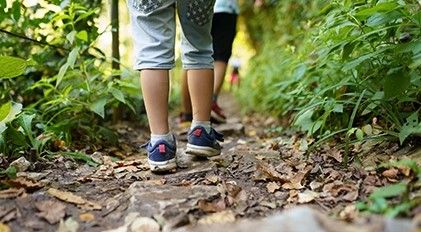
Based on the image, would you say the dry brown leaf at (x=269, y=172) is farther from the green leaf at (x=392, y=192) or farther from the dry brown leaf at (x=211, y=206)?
the green leaf at (x=392, y=192)

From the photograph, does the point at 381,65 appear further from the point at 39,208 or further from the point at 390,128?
the point at 39,208

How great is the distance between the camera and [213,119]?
3.97 meters

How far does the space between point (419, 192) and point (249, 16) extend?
7.05 meters

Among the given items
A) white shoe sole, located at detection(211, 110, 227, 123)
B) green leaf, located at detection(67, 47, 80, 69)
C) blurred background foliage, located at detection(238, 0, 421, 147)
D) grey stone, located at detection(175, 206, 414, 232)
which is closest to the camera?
grey stone, located at detection(175, 206, 414, 232)

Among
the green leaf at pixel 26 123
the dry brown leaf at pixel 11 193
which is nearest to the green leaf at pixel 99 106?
the green leaf at pixel 26 123

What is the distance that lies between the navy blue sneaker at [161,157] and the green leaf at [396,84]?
3.03 feet

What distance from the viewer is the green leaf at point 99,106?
2674 millimetres

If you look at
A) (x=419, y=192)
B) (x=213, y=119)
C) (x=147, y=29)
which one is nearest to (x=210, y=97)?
(x=147, y=29)

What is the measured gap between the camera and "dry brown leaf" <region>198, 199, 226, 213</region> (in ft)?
5.53

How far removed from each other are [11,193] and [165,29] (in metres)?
0.92

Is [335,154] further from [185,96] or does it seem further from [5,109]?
[185,96]

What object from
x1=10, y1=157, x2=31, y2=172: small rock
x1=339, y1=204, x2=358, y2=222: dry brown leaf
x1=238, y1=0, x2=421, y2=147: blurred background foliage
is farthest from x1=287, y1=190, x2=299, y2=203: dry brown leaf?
x1=10, y1=157, x2=31, y2=172: small rock

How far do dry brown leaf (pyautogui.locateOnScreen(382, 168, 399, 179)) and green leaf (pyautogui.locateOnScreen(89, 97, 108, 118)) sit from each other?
4.86ft

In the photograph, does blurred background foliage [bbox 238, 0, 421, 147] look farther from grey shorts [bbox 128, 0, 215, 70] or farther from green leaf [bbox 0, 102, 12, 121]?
green leaf [bbox 0, 102, 12, 121]
